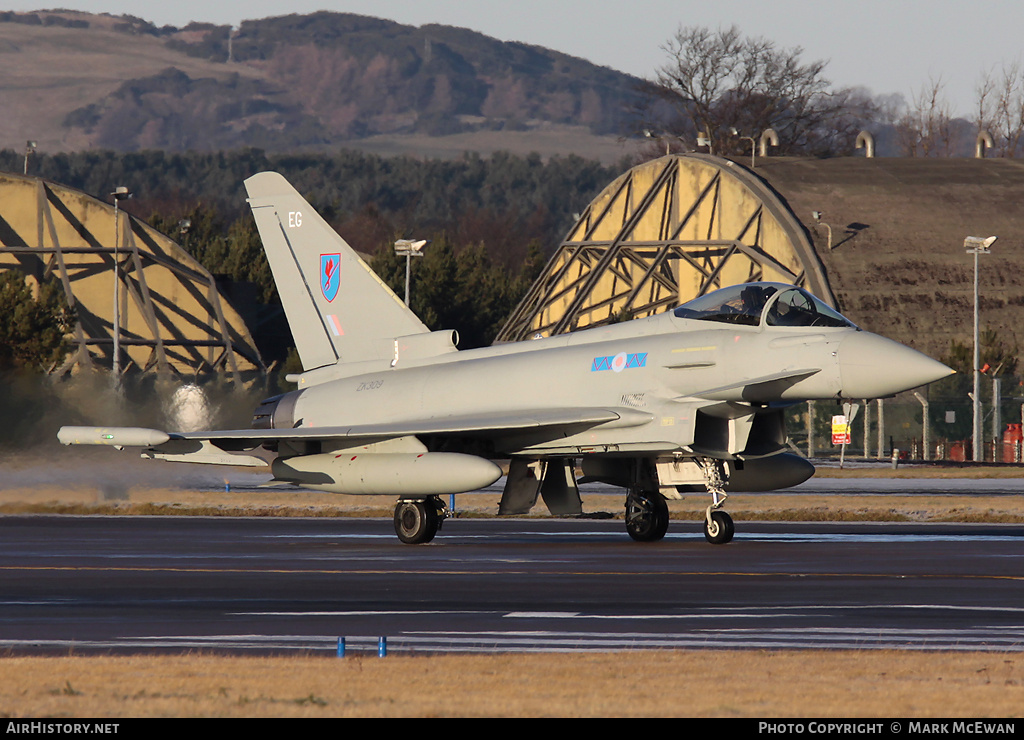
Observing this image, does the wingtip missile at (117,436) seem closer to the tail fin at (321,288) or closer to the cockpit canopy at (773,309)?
the tail fin at (321,288)

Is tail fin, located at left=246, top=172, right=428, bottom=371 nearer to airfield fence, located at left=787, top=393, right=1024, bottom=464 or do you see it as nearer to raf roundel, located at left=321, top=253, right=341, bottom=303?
raf roundel, located at left=321, top=253, right=341, bottom=303

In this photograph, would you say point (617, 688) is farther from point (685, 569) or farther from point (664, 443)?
point (664, 443)

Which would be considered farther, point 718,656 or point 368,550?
point 368,550

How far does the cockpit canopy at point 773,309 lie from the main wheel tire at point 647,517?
2743 millimetres

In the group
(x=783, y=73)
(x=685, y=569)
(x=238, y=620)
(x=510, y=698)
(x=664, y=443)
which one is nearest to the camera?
(x=510, y=698)

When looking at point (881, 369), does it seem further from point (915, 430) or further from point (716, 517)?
point (915, 430)

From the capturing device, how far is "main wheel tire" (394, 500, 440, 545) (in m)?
21.3

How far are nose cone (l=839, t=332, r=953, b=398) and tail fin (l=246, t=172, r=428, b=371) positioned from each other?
7431 mm

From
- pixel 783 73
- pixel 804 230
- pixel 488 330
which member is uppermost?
pixel 783 73

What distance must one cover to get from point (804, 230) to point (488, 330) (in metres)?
25.9

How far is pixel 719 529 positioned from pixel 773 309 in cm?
310

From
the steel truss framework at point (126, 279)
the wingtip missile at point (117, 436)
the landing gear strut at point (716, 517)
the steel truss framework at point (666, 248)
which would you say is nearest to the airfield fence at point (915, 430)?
the steel truss framework at point (666, 248)

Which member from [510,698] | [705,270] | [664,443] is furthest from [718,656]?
[705,270]

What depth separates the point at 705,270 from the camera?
61.4 meters
